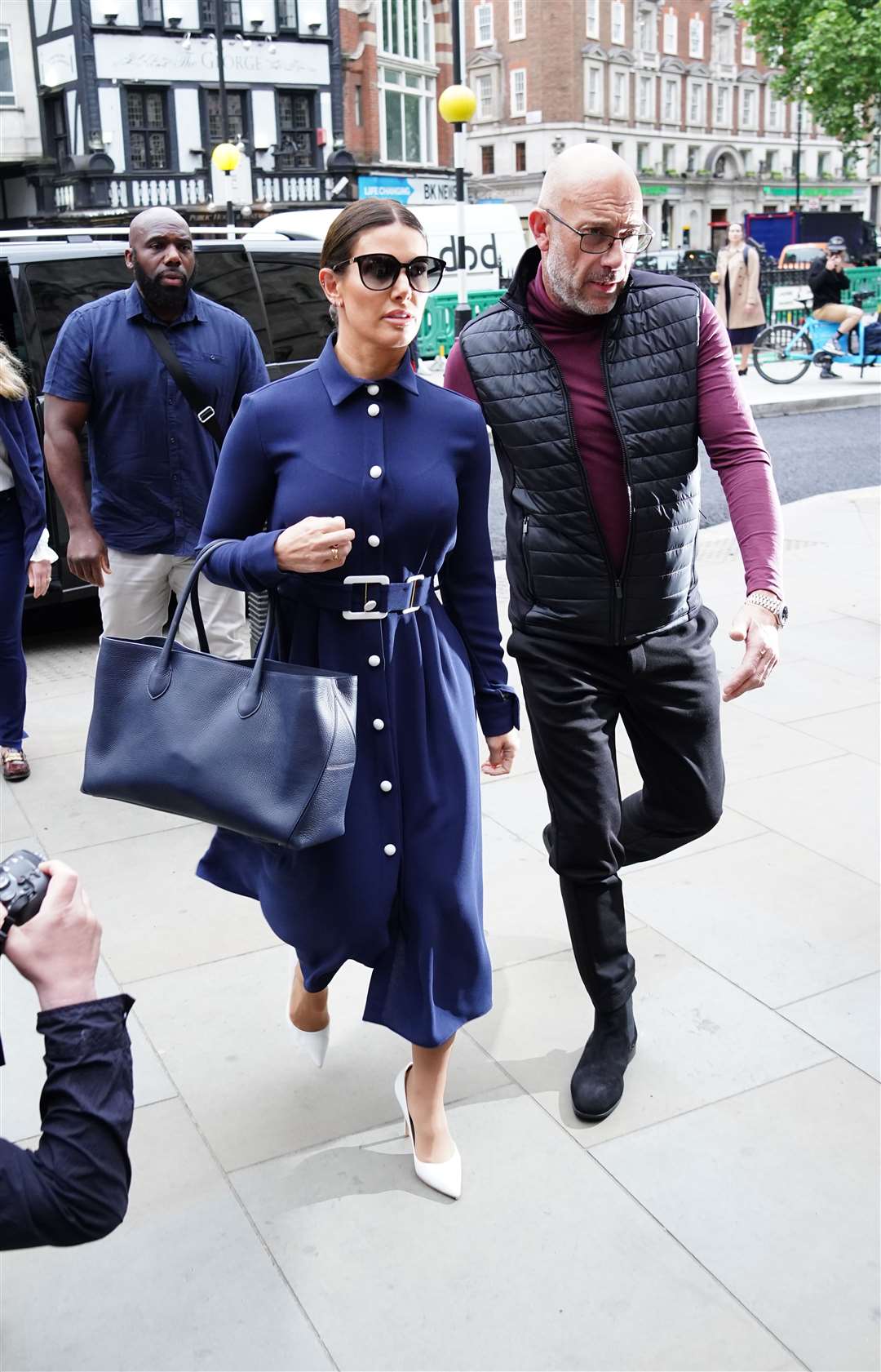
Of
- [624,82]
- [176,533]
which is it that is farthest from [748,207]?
[176,533]

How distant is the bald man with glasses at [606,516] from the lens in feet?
9.61

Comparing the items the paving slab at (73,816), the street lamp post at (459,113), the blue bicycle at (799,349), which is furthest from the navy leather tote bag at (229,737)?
the blue bicycle at (799,349)

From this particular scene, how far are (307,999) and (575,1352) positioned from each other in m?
1.05

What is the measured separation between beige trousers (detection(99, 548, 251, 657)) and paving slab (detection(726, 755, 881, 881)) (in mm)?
1989

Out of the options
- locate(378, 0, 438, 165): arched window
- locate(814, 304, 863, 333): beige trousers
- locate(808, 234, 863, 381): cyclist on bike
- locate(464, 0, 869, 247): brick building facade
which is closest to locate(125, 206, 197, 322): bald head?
locate(808, 234, 863, 381): cyclist on bike

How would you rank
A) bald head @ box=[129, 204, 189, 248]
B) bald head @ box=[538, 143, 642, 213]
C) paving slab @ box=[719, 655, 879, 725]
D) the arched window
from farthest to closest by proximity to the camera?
the arched window → paving slab @ box=[719, 655, 879, 725] → bald head @ box=[129, 204, 189, 248] → bald head @ box=[538, 143, 642, 213]

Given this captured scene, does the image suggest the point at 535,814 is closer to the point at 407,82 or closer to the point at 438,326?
the point at 438,326

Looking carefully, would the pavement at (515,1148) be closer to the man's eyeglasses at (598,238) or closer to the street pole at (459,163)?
the man's eyeglasses at (598,238)

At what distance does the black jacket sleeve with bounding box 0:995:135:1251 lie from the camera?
1.59m

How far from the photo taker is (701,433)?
3.08m

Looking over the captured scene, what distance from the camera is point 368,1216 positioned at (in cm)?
282

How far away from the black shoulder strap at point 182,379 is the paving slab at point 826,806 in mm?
2345

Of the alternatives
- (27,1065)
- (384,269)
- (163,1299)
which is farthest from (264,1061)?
(384,269)

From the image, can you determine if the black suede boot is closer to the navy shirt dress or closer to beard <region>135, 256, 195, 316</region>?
the navy shirt dress
